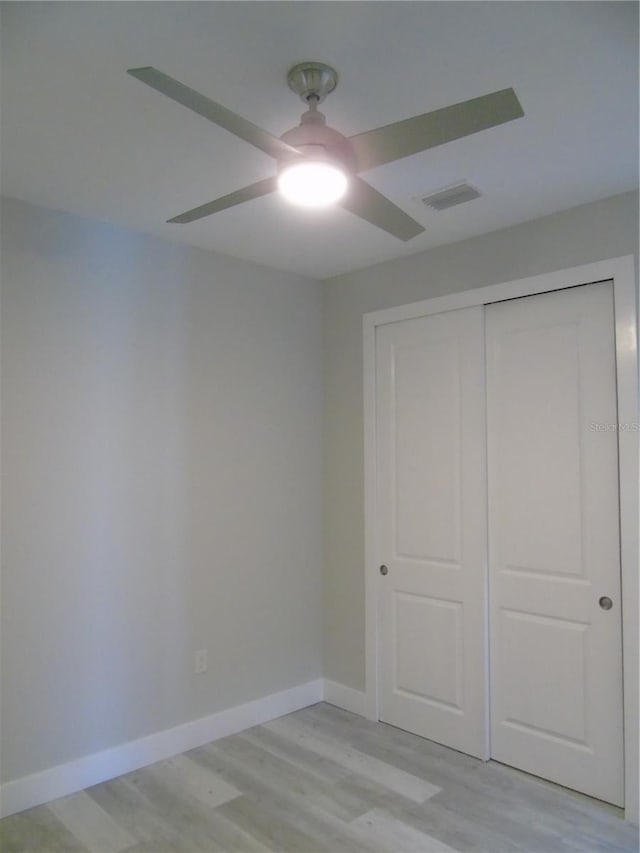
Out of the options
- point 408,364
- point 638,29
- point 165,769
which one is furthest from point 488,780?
point 638,29

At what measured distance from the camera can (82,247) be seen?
113 inches

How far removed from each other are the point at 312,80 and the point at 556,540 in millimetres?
2129

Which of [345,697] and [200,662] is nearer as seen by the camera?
[200,662]

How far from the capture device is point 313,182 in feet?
5.41

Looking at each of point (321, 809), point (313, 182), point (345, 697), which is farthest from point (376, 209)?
point (345, 697)

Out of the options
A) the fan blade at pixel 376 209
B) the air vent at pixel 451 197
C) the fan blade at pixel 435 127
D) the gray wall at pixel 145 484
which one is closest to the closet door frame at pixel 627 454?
the air vent at pixel 451 197

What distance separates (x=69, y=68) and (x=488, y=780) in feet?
10.4

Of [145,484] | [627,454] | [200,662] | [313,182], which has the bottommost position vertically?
[200,662]

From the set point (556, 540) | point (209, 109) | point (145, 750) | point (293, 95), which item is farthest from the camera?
point (145, 750)

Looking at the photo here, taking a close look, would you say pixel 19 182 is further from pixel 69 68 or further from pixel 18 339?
pixel 69 68

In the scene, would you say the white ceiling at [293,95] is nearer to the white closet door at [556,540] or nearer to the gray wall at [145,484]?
the gray wall at [145,484]

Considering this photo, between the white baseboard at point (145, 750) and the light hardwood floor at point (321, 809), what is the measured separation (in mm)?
50

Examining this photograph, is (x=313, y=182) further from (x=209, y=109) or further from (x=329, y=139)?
(x=209, y=109)

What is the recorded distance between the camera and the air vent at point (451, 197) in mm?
2584
